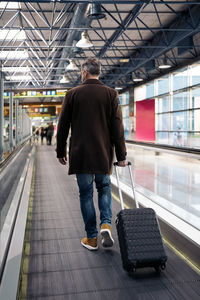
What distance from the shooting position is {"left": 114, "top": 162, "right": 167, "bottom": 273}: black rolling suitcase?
2.96m

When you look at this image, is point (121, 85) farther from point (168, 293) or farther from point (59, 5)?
point (168, 293)

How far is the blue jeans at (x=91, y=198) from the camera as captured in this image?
3.52 metres

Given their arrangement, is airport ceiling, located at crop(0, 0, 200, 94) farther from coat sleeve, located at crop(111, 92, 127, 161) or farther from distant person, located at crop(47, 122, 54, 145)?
distant person, located at crop(47, 122, 54, 145)

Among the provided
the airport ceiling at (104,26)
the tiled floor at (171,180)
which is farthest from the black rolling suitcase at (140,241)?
the airport ceiling at (104,26)

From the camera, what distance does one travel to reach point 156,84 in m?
30.0

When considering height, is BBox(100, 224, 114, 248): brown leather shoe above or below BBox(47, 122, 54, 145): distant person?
below

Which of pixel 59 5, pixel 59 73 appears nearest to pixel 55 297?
pixel 59 5

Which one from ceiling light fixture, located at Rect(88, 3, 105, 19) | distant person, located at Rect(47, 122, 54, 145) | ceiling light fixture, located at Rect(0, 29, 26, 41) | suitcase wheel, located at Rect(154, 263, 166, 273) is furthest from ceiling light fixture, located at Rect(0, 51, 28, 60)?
suitcase wheel, located at Rect(154, 263, 166, 273)

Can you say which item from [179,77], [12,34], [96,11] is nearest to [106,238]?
[96,11]

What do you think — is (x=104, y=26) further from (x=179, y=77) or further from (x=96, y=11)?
(x=179, y=77)

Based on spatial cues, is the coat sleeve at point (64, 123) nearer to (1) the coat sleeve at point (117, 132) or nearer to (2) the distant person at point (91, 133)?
(2) the distant person at point (91, 133)

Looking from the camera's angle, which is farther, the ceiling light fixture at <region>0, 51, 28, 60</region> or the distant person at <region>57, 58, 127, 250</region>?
the ceiling light fixture at <region>0, 51, 28, 60</region>

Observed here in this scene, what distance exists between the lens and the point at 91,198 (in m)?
3.61

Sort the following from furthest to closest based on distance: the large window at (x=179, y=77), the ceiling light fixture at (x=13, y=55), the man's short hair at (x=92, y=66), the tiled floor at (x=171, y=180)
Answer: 1. the large window at (x=179, y=77)
2. the ceiling light fixture at (x=13, y=55)
3. the tiled floor at (x=171, y=180)
4. the man's short hair at (x=92, y=66)
